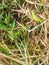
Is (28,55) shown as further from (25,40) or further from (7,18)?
(7,18)

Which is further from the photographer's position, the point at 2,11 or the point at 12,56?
the point at 2,11

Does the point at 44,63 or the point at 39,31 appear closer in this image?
the point at 44,63

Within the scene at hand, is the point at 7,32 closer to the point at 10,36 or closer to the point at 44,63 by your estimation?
the point at 10,36

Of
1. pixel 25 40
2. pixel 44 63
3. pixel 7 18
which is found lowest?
pixel 44 63

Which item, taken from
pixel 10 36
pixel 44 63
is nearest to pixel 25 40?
pixel 10 36

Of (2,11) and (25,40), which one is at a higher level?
(2,11)

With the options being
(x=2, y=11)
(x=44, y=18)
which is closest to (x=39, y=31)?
(x=44, y=18)
